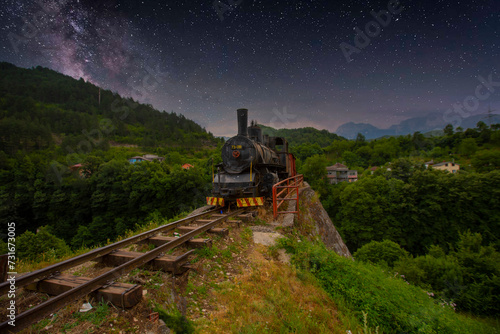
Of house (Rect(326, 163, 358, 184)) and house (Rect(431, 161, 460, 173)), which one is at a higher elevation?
house (Rect(431, 161, 460, 173))

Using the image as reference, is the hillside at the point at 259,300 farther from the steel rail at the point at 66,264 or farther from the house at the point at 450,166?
the house at the point at 450,166

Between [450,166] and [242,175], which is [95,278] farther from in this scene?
[450,166]

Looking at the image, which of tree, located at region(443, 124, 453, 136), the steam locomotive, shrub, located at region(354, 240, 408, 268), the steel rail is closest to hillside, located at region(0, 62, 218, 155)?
the steam locomotive

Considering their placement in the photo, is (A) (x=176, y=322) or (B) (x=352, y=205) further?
(B) (x=352, y=205)

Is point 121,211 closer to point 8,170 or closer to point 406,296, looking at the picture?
point 8,170

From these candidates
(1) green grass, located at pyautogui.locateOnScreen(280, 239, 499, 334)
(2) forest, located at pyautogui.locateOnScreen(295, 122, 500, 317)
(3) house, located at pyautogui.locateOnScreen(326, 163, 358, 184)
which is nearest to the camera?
(1) green grass, located at pyautogui.locateOnScreen(280, 239, 499, 334)

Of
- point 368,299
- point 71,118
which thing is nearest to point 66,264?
point 368,299

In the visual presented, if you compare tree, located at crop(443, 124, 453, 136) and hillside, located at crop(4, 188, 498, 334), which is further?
tree, located at crop(443, 124, 453, 136)

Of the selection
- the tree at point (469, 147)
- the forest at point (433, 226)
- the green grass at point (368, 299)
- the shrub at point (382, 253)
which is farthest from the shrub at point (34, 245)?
the tree at point (469, 147)

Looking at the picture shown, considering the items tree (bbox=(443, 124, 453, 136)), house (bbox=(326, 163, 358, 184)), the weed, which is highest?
tree (bbox=(443, 124, 453, 136))

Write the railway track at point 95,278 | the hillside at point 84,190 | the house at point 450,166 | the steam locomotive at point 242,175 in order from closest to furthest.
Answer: the railway track at point 95,278
the steam locomotive at point 242,175
the hillside at point 84,190
the house at point 450,166

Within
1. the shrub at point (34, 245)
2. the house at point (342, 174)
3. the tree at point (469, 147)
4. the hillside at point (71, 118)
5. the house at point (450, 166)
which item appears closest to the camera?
the shrub at point (34, 245)

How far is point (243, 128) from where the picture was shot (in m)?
10.7

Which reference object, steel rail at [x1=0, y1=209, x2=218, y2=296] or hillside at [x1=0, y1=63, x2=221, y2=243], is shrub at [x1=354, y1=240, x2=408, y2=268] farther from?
steel rail at [x1=0, y1=209, x2=218, y2=296]
